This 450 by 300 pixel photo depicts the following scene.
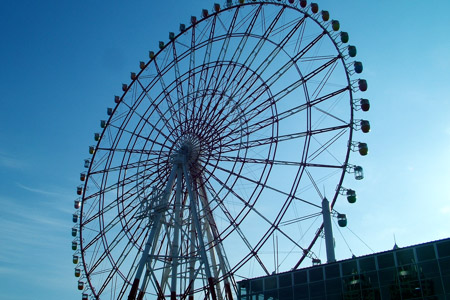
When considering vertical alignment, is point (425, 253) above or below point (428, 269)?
above

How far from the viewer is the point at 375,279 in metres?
24.9

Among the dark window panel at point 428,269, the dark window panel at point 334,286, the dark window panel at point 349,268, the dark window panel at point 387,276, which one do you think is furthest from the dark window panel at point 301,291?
the dark window panel at point 428,269

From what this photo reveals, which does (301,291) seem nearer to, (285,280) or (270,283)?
(285,280)

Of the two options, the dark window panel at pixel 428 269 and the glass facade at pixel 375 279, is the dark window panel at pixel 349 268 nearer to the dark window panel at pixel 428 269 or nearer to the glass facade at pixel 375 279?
the glass facade at pixel 375 279

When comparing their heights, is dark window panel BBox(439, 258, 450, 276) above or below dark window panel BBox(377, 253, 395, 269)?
below

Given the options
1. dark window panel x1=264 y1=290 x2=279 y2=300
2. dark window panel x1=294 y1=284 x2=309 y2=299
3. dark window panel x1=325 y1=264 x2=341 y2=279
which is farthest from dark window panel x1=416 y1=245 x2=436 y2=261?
dark window panel x1=264 y1=290 x2=279 y2=300

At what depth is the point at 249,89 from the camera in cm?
3188

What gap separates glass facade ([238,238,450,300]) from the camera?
22.9 metres

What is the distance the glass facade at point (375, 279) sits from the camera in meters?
22.9

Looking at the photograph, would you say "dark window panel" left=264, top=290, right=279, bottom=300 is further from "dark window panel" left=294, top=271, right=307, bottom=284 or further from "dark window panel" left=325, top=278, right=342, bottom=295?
"dark window panel" left=325, top=278, right=342, bottom=295

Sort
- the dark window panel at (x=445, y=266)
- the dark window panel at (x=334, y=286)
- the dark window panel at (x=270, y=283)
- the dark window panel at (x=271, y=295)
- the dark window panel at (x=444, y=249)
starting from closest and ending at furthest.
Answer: the dark window panel at (x=445, y=266), the dark window panel at (x=444, y=249), the dark window panel at (x=334, y=286), the dark window panel at (x=271, y=295), the dark window panel at (x=270, y=283)

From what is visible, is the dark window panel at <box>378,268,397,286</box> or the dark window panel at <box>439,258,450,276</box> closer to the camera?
the dark window panel at <box>439,258,450,276</box>

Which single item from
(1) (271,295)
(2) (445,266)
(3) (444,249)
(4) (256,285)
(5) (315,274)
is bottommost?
(2) (445,266)

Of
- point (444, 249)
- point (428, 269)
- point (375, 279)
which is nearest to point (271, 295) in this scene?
point (375, 279)
